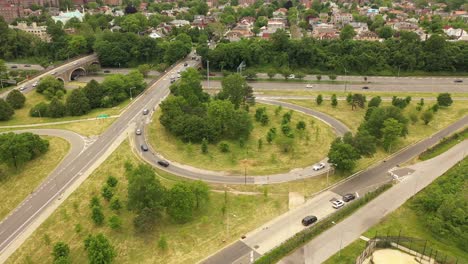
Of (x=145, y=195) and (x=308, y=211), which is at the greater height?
(x=145, y=195)

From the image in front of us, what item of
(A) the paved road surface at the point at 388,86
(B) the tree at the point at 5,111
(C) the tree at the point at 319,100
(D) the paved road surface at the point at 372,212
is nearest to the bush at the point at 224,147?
(D) the paved road surface at the point at 372,212

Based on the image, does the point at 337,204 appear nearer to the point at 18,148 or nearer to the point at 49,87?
the point at 18,148

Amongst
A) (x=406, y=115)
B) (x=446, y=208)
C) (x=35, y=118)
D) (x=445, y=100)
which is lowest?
(x=446, y=208)

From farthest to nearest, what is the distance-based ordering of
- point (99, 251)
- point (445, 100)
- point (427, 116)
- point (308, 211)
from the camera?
point (445, 100), point (427, 116), point (308, 211), point (99, 251)

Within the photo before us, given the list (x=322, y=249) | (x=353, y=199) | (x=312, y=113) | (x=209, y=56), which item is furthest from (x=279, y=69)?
(x=322, y=249)

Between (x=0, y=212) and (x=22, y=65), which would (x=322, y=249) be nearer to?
(x=0, y=212)

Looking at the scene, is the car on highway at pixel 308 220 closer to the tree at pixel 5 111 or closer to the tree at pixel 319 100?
the tree at pixel 319 100

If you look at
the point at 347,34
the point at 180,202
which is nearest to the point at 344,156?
the point at 180,202
